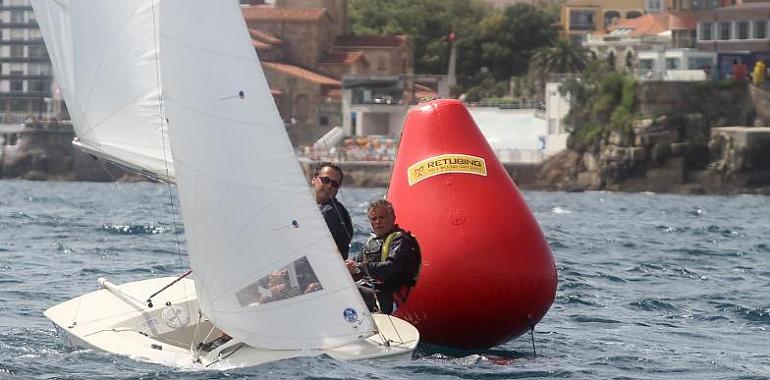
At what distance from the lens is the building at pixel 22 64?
123 meters

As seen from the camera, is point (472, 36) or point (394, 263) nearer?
point (394, 263)

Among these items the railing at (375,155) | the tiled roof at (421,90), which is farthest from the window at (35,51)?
the railing at (375,155)

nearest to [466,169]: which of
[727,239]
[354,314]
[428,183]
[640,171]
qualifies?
[428,183]

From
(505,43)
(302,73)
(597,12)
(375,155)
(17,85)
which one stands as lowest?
(375,155)

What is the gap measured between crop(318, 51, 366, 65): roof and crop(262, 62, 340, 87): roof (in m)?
1.57

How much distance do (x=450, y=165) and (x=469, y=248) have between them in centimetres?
88

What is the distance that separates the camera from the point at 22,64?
127188 millimetres

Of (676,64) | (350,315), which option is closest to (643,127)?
(676,64)

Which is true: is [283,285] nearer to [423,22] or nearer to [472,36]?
[472,36]

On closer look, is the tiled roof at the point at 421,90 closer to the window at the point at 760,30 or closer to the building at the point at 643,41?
the building at the point at 643,41

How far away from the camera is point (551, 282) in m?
14.9

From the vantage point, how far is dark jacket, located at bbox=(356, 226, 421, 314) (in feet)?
45.3

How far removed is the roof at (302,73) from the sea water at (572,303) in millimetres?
64092

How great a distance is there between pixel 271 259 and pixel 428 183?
2.70 meters
